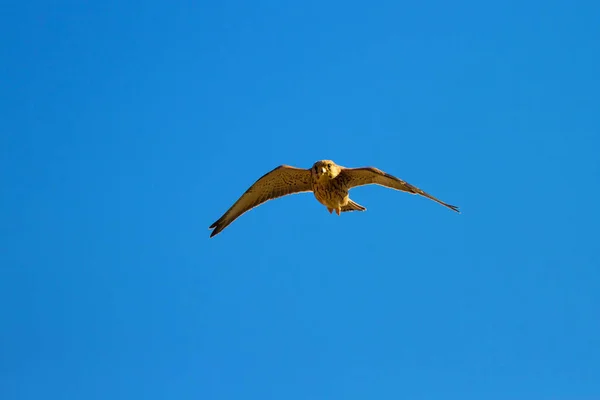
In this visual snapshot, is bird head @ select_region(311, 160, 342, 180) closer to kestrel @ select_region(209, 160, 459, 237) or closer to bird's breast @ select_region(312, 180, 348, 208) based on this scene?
kestrel @ select_region(209, 160, 459, 237)

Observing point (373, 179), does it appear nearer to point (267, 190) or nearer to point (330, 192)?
point (330, 192)

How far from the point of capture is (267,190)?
22.0 m

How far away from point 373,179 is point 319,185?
1.56 m

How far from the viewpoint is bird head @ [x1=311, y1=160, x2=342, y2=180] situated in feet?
67.2

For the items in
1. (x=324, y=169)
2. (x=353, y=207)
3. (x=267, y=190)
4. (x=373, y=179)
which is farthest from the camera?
(x=267, y=190)

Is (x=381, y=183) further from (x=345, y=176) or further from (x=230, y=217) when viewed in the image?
(x=230, y=217)

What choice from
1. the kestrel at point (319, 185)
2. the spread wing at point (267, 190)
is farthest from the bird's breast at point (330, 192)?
the spread wing at point (267, 190)

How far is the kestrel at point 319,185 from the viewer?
2050cm

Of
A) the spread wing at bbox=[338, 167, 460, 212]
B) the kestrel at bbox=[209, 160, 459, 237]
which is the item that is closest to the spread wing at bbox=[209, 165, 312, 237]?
the kestrel at bbox=[209, 160, 459, 237]

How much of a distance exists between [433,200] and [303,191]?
4329mm

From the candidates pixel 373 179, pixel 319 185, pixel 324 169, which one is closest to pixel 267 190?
pixel 319 185

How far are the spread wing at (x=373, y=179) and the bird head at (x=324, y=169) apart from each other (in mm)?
325

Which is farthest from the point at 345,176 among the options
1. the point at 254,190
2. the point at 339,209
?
the point at 254,190

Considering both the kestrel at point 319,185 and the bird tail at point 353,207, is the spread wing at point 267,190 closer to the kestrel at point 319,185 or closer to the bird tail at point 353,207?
the kestrel at point 319,185
